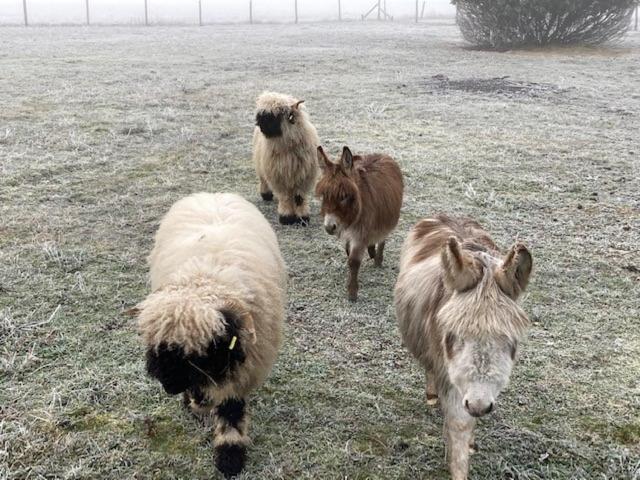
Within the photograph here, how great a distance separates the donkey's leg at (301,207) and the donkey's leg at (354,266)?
5.84 feet

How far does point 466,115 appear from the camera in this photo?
11.5 m

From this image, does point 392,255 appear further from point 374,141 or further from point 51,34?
point 51,34

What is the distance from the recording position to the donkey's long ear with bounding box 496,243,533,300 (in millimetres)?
2461

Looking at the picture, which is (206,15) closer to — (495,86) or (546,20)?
(546,20)

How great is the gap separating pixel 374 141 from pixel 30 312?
6.65 metres

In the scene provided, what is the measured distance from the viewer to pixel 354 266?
506 centimetres

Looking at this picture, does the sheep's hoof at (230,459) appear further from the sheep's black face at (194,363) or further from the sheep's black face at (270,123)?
the sheep's black face at (270,123)

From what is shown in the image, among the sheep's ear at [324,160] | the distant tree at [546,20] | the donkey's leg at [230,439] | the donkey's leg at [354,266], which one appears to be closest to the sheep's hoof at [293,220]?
the donkey's leg at [354,266]

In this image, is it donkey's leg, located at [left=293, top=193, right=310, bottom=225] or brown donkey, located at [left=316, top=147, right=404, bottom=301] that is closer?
brown donkey, located at [left=316, top=147, right=404, bottom=301]

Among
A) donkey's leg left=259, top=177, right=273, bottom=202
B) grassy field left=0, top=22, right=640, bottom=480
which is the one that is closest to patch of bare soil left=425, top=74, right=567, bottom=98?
grassy field left=0, top=22, right=640, bottom=480

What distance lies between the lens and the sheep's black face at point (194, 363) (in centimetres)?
273

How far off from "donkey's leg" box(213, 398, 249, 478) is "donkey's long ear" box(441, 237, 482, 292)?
1.49 m

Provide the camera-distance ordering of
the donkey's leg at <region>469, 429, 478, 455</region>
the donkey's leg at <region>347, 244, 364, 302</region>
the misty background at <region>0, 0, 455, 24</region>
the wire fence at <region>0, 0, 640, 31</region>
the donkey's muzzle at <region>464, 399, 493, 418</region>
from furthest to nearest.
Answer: the misty background at <region>0, 0, 455, 24</region> < the wire fence at <region>0, 0, 640, 31</region> < the donkey's leg at <region>347, 244, 364, 302</region> < the donkey's leg at <region>469, 429, 478, 455</region> < the donkey's muzzle at <region>464, 399, 493, 418</region>

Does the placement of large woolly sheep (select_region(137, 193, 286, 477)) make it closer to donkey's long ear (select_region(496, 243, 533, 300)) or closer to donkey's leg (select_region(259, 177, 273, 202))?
donkey's long ear (select_region(496, 243, 533, 300))
